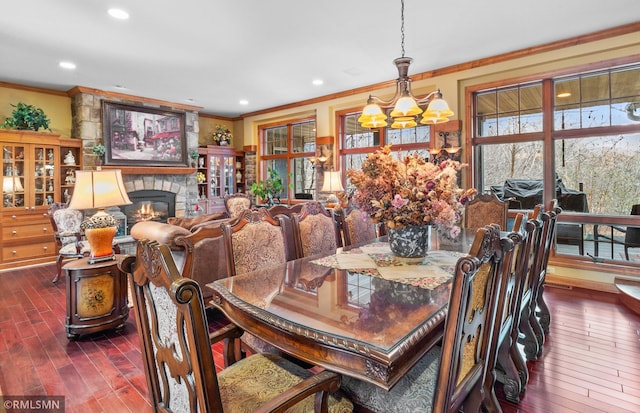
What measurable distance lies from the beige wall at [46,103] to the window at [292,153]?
3.90 metres

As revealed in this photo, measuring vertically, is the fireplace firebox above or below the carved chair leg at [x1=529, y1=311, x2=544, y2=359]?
above

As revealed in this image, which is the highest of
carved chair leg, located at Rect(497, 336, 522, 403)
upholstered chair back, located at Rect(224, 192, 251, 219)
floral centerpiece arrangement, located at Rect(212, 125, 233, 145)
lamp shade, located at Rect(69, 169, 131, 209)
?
floral centerpiece arrangement, located at Rect(212, 125, 233, 145)

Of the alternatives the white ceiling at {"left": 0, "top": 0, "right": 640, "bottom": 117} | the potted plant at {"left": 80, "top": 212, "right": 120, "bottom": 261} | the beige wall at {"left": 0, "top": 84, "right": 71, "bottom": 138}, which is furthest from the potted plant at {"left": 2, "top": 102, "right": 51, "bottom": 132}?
the potted plant at {"left": 80, "top": 212, "right": 120, "bottom": 261}

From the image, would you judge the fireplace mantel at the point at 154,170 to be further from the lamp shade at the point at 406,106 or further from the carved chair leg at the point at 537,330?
the carved chair leg at the point at 537,330

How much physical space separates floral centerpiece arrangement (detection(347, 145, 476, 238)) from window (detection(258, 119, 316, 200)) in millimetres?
5191

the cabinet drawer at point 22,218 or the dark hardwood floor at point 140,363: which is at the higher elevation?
the cabinet drawer at point 22,218

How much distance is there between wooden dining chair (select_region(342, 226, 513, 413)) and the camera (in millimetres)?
1002

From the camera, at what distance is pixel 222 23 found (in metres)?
3.59

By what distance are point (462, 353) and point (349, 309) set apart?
0.44 meters

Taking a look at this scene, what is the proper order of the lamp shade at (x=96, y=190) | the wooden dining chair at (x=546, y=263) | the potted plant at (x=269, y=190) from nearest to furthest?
the wooden dining chair at (x=546, y=263) < the lamp shade at (x=96, y=190) < the potted plant at (x=269, y=190)

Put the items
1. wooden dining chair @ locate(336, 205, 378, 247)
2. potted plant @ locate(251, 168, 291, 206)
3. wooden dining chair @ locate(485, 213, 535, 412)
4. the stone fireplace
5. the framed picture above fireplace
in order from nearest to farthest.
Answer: wooden dining chair @ locate(485, 213, 535, 412)
wooden dining chair @ locate(336, 205, 378, 247)
the stone fireplace
the framed picture above fireplace
potted plant @ locate(251, 168, 291, 206)

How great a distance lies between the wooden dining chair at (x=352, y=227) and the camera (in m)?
2.98

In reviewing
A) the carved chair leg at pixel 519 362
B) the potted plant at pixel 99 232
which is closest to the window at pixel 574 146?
the carved chair leg at pixel 519 362

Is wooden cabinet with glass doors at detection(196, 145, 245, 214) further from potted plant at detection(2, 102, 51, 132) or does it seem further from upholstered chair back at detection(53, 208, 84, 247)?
upholstered chair back at detection(53, 208, 84, 247)
